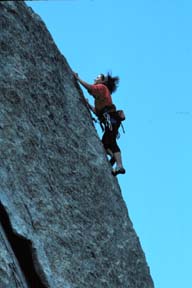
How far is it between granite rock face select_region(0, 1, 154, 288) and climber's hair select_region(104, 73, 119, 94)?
1.63 m

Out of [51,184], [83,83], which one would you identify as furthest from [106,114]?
[51,184]

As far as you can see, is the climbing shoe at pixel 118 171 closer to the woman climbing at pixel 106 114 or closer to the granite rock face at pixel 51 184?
the granite rock face at pixel 51 184

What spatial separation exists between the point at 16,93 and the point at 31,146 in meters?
0.98

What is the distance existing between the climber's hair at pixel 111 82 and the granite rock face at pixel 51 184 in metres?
1.63

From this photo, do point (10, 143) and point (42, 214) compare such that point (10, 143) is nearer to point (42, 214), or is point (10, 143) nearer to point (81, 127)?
point (42, 214)

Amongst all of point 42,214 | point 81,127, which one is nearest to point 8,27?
point 81,127

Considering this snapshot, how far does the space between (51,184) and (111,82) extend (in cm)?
518

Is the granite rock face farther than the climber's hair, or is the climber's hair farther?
the climber's hair

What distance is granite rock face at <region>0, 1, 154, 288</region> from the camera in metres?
9.45

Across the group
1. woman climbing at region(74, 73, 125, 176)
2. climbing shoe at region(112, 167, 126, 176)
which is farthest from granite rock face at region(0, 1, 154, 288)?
woman climbing at region(74, 73, 125, 176)

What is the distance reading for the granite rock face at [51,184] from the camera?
31.0 feet

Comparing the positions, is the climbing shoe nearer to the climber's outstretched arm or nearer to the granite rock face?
the granite rock face

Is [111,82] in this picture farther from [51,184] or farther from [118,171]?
[51,184]

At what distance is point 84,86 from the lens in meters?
14.5
